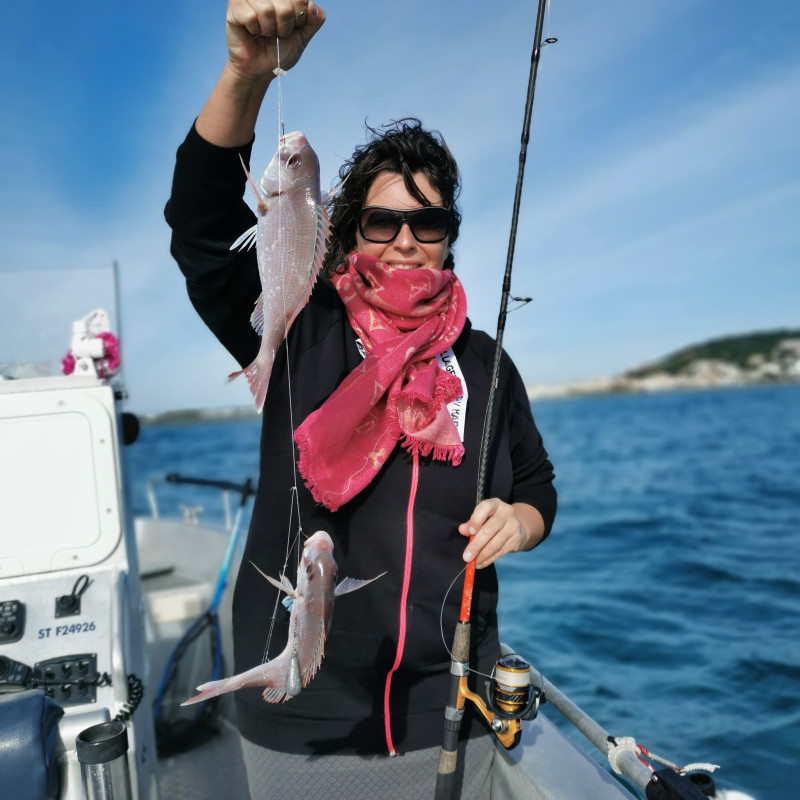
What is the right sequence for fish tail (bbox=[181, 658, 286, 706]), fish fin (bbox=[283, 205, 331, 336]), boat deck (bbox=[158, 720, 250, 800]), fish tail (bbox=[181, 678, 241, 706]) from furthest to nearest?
boat deck (bbox=[158, 720, 250, 800]), fish fin (bbox=[283, 205, 331, 336]), fish tail (bbox=[181, 658, 286, 706]), fish tail (bbox=[181, 678, 241, 706])

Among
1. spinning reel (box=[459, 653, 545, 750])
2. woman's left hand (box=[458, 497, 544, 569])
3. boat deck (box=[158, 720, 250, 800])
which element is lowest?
boat deck (box=[158, 720, 250, 800])

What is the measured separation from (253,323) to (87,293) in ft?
7.49

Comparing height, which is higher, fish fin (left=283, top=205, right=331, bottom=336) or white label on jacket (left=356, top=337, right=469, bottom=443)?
fish fin (left=283, top=205, right=331, bottom=336)

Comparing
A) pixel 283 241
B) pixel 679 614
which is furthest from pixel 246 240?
pixel 679 614

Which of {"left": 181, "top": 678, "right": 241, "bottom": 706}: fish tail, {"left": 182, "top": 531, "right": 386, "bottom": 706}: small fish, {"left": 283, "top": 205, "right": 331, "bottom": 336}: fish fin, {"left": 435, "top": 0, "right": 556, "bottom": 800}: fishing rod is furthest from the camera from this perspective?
{"left": 435, "top": 0, "right": 556, "bottom": 800}: fishing rod

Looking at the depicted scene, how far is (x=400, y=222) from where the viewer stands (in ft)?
6.61

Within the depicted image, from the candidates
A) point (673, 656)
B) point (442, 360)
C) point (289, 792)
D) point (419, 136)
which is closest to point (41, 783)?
point (289, 792)

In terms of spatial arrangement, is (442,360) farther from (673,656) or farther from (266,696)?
(673,656)

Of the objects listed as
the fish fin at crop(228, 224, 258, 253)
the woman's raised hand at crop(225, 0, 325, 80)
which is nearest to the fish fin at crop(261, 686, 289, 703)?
the fish fin at crop(228, 224, 258, 253)

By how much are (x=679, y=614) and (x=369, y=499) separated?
311 inches

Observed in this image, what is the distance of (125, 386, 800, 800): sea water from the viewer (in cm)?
556

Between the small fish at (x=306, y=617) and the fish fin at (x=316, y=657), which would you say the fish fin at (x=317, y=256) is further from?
the fish fin at (x=316, y=657)

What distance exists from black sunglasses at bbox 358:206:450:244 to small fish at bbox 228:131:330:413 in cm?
34

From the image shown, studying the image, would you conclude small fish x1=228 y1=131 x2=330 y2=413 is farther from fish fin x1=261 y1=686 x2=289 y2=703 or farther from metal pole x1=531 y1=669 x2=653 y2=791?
metal pole x1=531 y1=669 x2=653 y2=791
